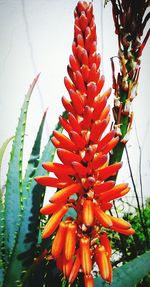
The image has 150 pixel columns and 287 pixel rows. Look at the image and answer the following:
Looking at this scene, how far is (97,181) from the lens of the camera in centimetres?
46

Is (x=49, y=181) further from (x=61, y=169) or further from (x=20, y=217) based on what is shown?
(x=20, y=217)

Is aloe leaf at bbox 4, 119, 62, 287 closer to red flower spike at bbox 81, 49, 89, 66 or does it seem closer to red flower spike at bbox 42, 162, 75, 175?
red flower spike at bbox 42, 162, 75, 175

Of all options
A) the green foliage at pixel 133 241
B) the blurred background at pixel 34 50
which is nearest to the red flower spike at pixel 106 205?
the green foliage at pixel 133 241

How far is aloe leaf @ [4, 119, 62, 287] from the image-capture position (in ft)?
1.89

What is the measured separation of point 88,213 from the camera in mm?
404

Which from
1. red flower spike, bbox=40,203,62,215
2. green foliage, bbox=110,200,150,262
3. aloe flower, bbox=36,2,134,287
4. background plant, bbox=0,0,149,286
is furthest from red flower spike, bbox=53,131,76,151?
green foliage, bbox=110,200,150,262

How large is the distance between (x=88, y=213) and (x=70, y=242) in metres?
0.06

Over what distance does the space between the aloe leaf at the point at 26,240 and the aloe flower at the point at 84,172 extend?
165 millimetres

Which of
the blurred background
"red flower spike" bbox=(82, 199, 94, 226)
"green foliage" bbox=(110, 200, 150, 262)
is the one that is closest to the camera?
"red flower spike" bbox=(82, 199, 94, 226)

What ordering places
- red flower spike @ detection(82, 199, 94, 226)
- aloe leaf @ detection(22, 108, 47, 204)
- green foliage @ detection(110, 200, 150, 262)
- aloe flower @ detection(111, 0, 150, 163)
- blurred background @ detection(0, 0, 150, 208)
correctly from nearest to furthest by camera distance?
red flower spike @ detection(82, 199, 94, 226), aloe flower @ detection(111, 0, 150, 163), aloe leaf @ detection(22, 108, 47, 204), green foliage @ detection(110, 200, 150, 262), blurred background @ detection(0, 0, 150, 208)

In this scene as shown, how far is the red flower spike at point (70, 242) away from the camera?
0.41 metres

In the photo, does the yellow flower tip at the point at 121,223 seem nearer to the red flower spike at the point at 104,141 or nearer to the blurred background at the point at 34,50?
the red flower spike at the point at 104,141

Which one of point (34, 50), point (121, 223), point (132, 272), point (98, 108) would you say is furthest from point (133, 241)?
point (34, 50)

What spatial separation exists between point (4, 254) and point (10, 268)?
3.9 inches
